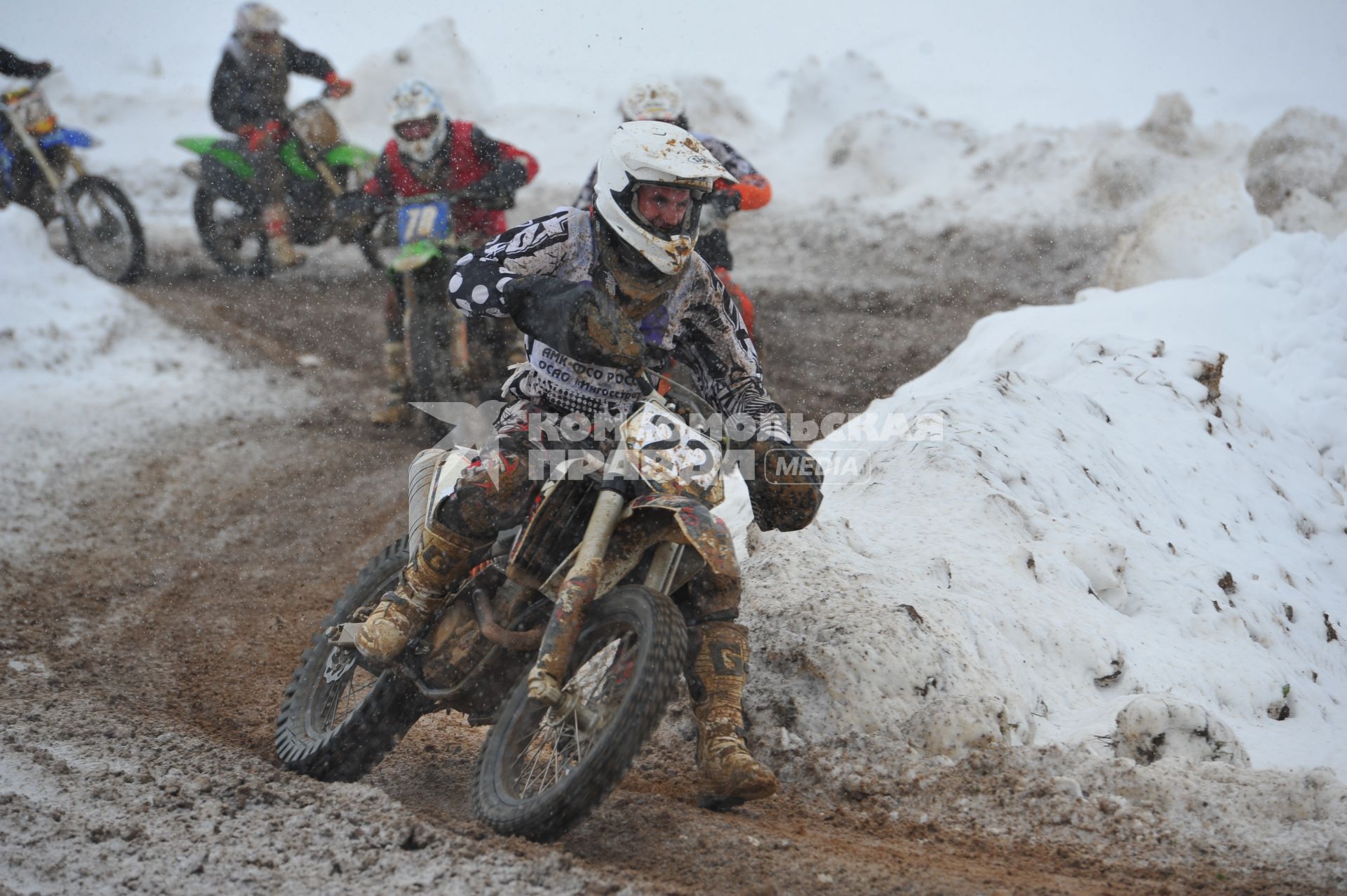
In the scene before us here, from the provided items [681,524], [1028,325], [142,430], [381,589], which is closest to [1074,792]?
[681,524]

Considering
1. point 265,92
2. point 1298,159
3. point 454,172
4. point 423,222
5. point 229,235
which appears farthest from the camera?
point 229,235

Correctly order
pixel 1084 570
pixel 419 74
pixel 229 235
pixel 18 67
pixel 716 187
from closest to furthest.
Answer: pixel 1084 570 → pixel 716 187 → pixel 18 67 → pixel 229 235 → pixel 419 74

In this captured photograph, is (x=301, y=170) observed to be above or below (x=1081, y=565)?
above

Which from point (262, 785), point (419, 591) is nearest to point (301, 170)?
point (419, 591)

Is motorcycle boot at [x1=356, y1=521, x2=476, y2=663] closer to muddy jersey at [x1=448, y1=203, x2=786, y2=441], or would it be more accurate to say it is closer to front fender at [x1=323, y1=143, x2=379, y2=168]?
muddy jersey at [x1=448, y1=203, x2=786, y2=441]

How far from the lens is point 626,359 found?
11.3ft

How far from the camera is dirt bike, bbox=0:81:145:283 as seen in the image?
11.9 meters

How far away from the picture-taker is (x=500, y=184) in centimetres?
875

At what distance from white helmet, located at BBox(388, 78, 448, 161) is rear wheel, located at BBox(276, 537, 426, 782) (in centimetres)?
521

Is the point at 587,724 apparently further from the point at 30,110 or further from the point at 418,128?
the point at 30,110

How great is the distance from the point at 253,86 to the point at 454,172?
5195mm

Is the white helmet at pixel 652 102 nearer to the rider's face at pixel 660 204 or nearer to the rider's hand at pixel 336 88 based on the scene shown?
the rider's face at pixel 660 204

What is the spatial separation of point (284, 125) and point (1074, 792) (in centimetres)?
1140

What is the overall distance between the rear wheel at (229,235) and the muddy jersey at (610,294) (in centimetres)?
990
